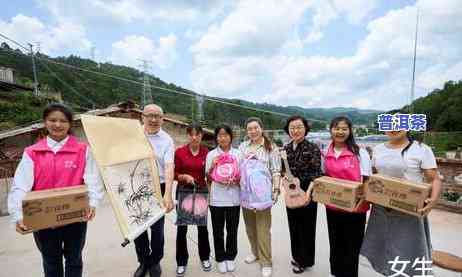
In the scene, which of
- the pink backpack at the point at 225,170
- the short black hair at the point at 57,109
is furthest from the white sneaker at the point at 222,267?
the short black hair at the point at 57,109

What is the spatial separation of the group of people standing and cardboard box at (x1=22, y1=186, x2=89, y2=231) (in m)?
0.10

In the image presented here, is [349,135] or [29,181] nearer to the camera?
[29,181]

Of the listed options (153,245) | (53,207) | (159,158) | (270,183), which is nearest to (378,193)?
(270,183)

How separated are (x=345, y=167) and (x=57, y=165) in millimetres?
1939

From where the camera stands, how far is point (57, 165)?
1.60 m

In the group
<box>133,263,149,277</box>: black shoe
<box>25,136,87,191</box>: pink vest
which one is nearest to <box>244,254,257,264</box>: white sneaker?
<box>133,263,149,277</box>: black shoe

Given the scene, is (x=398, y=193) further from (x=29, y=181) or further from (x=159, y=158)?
(x=29, y=181)

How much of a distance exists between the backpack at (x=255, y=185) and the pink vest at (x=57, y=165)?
48.9 inches

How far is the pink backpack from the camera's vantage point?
2.21 m

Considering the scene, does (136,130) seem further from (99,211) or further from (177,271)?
(99,211)

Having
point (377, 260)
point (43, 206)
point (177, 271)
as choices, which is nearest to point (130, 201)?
point (43, 206)

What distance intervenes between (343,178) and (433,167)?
55 centimetres

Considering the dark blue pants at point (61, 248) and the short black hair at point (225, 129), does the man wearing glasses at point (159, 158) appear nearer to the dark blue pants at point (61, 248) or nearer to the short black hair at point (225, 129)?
the short black hair at point (225, 129)

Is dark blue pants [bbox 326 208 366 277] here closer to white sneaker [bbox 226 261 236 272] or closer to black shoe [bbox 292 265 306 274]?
black shoe [bbox 292 265 306 274]
